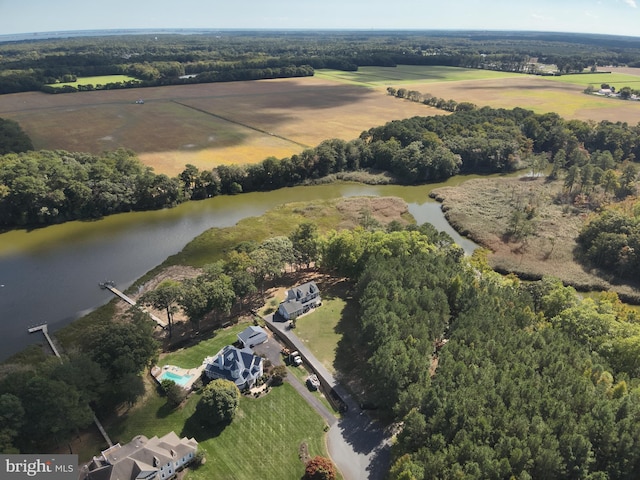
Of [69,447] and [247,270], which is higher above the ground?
[247,270]

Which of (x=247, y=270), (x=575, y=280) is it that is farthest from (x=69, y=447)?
(x=575, y=280)

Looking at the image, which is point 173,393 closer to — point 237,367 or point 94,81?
point 237,367

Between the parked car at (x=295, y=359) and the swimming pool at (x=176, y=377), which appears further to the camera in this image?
the parked car at (x=295, y=359)

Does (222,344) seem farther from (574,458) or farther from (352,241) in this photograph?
(574,458)

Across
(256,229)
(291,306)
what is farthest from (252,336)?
(256,229)

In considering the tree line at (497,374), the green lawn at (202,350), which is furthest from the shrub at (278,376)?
the tree line at (497,374)

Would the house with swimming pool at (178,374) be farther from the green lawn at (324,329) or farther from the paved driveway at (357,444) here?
the green lawn at (324,329)
